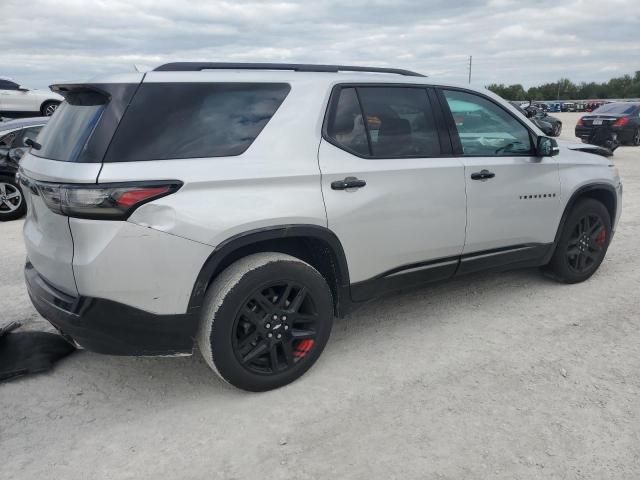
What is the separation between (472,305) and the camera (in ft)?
14.0

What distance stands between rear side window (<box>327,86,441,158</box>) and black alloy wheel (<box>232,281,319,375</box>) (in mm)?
937

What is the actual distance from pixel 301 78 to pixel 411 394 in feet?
6.35

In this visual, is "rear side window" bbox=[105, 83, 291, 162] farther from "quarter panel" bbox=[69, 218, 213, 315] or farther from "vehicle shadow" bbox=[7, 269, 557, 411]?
"vehicle shadow" bbox=[7, 269, 557, 411]

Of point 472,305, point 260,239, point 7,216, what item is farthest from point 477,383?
point 7,216

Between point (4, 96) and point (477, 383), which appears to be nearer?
point (477, 383)

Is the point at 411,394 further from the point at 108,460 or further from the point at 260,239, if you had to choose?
the point at 108,460

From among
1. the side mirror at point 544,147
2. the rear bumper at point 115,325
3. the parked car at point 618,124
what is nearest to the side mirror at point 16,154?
the rear bumper at point 115,325

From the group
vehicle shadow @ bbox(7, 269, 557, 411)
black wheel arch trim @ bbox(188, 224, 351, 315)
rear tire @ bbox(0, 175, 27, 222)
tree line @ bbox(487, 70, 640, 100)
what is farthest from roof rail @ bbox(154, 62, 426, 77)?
tree line @ bbox(487, 70, 640, 100)

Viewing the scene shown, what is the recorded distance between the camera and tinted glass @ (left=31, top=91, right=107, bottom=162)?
259 centimetres

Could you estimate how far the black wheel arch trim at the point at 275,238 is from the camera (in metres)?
2.70

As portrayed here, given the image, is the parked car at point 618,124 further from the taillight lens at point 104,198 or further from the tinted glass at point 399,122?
the taillight lens at point 104,198

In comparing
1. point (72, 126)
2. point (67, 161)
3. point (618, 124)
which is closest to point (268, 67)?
point (72, 126)

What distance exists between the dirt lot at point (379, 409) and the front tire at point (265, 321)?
16cm

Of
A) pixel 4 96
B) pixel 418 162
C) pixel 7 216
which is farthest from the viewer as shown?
pixel 4 96
